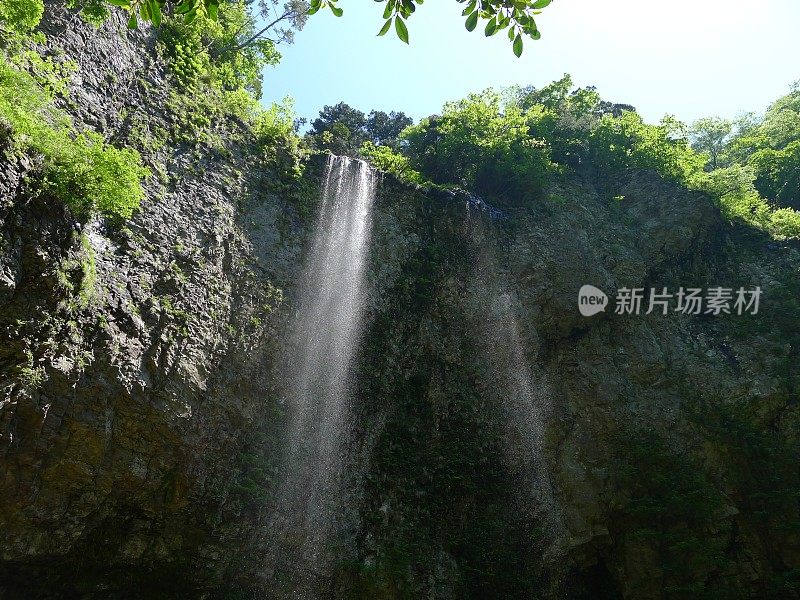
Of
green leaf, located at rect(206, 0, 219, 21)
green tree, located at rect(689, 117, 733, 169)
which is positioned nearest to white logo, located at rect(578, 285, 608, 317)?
green leaf, located at rect(206, 0, 219, 21)

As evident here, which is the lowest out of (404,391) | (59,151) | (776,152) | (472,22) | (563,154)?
(404,391)

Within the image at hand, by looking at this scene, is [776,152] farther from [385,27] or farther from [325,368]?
[385,27]

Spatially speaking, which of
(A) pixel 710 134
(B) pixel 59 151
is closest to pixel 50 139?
(B) pixel 59 151

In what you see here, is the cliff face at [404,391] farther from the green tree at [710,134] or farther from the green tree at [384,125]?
the green tree at [384,125]

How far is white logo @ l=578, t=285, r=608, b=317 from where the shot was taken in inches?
485

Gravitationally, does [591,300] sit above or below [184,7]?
above

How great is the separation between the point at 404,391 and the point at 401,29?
8661 mm

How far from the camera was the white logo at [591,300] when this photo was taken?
40.4 ft

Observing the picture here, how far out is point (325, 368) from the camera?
9.84 meters

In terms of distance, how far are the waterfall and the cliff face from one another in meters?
0.31

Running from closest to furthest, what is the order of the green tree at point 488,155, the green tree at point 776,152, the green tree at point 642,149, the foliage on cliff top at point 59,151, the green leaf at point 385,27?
the green leaf at point 385,27 → the foliage on cliff top at point 59,151 → the green tree at point 488,155 → the green tree at point 642,149 → the green tree at point 776,152

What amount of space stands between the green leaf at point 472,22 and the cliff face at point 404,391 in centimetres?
543

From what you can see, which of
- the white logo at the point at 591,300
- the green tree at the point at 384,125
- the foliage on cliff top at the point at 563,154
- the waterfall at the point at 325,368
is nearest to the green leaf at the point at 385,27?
the waterfall at the point at 325,368

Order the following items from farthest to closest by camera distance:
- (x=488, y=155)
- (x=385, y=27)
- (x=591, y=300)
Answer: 1. (x=488, y=155)
2. (x=591, y=300)
3. (x=385, y=27)
